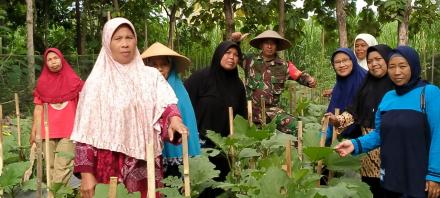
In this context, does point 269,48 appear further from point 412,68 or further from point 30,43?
point 30,43

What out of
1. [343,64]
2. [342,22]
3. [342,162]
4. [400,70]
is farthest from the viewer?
[342,22]

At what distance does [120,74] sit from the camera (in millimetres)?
2383

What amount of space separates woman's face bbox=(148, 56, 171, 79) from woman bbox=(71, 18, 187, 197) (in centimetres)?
90

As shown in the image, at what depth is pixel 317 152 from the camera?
9.04 feet

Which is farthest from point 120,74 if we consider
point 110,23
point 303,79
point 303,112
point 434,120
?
point 303,112

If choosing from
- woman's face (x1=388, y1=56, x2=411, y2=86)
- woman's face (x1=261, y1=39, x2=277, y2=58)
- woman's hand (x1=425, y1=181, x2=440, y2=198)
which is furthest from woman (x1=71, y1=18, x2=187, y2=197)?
woman's face (x1=261, y1=39, x2=277, y2=58)

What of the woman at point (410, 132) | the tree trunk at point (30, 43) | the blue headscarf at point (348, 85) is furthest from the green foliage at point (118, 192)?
the tree trunk at point (30, 43)

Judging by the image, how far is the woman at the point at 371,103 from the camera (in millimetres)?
3165

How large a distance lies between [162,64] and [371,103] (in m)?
1.15

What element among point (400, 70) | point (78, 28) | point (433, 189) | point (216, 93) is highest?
point (78, 28)

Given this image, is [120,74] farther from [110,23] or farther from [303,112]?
[303,112]

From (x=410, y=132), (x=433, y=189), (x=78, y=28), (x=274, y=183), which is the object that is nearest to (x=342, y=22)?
(x=410, y=132)

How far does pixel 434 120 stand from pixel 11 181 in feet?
6.27

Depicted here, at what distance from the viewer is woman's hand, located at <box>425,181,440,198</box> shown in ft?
8.28
